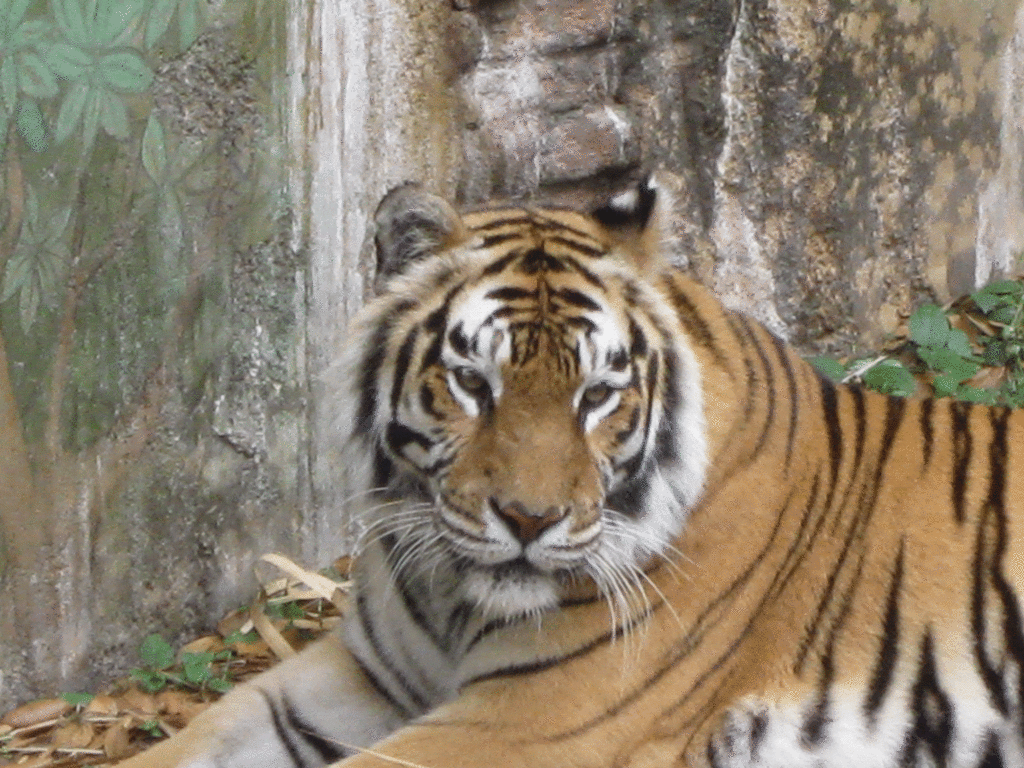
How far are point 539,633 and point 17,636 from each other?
3.97ft

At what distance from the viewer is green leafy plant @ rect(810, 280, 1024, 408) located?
440cm

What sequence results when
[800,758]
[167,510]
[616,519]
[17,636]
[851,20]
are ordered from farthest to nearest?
1. [851,20]
2. [167,510]
3. [17,636]
4. [800,758]
5. [616,519]

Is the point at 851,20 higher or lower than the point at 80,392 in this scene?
higher

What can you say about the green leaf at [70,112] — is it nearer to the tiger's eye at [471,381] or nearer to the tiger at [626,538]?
the tiger at [626,538]

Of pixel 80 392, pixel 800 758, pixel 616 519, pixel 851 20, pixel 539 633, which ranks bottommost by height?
pixel 800 758

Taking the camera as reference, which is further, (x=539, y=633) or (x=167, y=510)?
(x=167, y=510)

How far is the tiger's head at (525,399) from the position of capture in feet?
8.44

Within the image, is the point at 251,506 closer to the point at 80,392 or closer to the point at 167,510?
the point at 167,510

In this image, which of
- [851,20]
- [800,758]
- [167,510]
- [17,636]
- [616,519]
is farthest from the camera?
[851,20]

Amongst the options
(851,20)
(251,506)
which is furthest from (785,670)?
(851,20)

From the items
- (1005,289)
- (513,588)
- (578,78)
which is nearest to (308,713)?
(513,588)

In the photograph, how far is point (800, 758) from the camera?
2883mm

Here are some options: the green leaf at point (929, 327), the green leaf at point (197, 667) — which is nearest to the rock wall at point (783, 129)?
the green leaf at point (929, 327)

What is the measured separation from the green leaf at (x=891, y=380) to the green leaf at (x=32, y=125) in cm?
237
